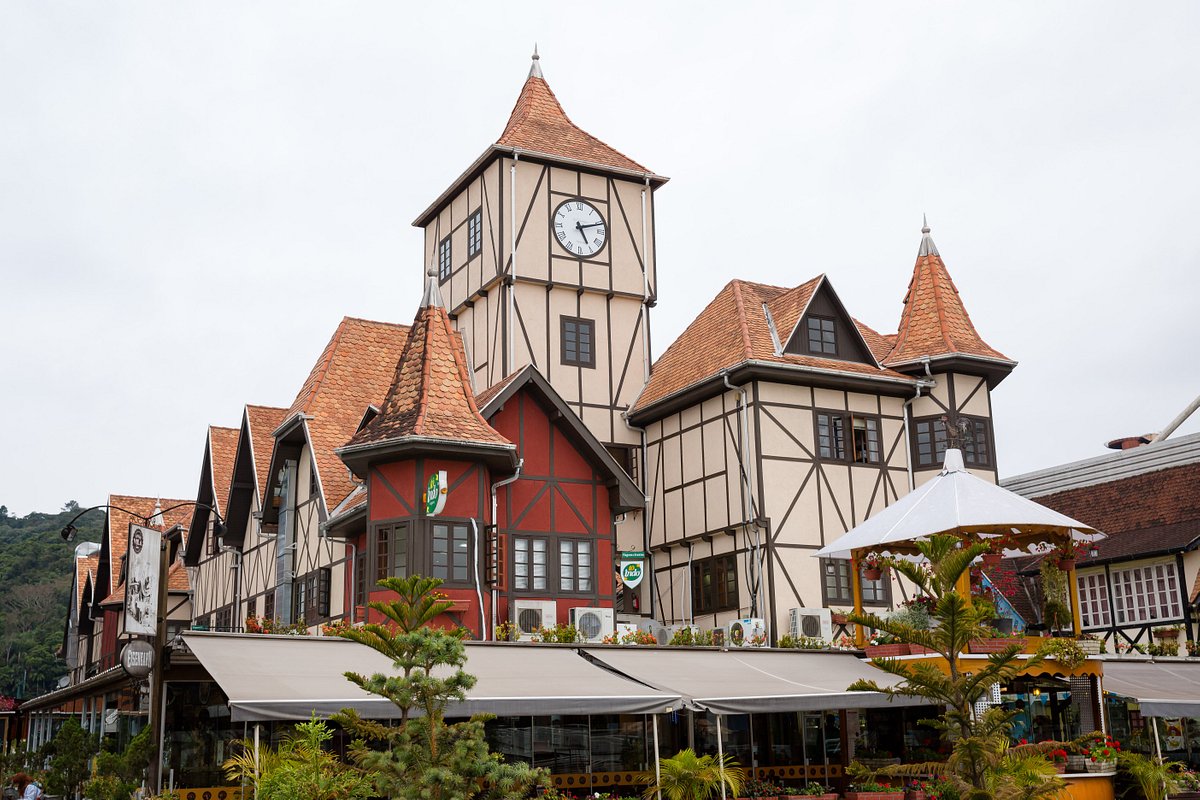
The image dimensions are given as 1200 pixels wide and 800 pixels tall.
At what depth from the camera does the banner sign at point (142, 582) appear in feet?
60.1

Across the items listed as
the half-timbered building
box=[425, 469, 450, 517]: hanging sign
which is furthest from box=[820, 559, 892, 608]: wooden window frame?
box=[425, 469, 450, 517]: hanging sign

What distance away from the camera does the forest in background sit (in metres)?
63.2

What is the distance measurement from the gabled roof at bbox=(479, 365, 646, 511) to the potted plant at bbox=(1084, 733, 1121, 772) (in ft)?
30.8

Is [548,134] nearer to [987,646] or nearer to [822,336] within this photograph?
[822,336]

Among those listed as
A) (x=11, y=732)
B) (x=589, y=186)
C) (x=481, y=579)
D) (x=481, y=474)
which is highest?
(x=589, y=186)

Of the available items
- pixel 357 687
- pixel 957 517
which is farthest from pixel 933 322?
pixel 357 687

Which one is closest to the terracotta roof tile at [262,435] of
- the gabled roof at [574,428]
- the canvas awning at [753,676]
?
the gabled roof at [574,428]

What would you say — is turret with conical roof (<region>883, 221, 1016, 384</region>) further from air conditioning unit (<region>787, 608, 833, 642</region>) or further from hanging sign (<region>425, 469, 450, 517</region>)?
hanging sign (<region>425, 469, 450, 517</region>)

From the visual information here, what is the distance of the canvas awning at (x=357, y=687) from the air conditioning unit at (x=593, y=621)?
4711mm

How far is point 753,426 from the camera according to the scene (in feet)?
88.2

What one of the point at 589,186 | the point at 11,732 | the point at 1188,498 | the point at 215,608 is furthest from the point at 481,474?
the point at 11,732

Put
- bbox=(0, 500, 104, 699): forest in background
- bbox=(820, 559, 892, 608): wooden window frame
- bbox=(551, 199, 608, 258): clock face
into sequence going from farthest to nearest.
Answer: bbox=(0, 500, 104, 699): forest in background → bbox=(551, 199, 608, 258): clock face → bbox=(820, 559, 892, 608): wooden window frame

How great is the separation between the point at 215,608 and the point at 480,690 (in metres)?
22.0

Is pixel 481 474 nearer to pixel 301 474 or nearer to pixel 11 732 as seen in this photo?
pixel 301 474
